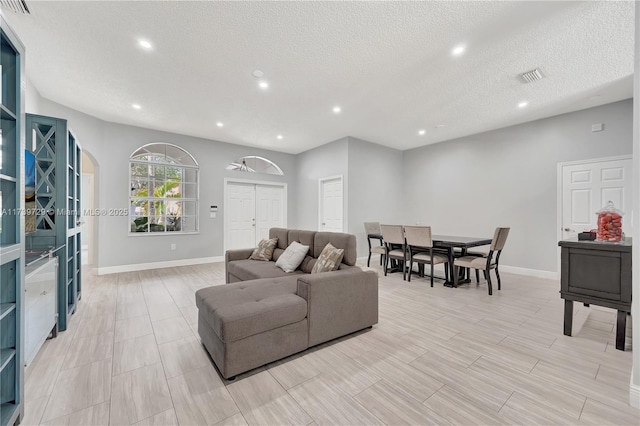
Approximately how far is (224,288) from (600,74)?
16.4 feet

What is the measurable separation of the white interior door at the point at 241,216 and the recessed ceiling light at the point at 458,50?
17.4 ft

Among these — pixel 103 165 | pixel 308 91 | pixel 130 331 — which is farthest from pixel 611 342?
pixel 103 165

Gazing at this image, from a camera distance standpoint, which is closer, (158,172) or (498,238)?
(498,238)

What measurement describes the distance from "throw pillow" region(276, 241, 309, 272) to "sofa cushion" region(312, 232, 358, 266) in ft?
0.52

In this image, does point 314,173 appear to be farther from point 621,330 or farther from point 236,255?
point 621,330

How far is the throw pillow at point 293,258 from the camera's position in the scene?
10.8 feet

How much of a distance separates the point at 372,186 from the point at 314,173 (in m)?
1.56

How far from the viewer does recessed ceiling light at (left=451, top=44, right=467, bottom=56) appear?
2.71 metres

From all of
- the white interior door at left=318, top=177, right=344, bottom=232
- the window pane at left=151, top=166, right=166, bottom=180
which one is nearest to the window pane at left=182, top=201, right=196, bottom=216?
the window pane at left=151, top=166, right=166, bottom=180

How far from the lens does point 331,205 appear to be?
6.45m

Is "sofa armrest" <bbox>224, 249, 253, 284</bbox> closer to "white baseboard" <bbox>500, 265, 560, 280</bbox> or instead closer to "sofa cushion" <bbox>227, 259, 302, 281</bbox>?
"sofa cushion" <bbox>227, 259, 302, 281</bbox>

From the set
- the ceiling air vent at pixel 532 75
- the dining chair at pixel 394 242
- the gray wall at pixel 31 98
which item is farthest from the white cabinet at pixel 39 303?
the ceiling air vent at pixel 532 75

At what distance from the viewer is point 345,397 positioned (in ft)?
5.43

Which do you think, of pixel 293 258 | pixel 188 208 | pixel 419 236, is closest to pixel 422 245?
pixel 419 236
